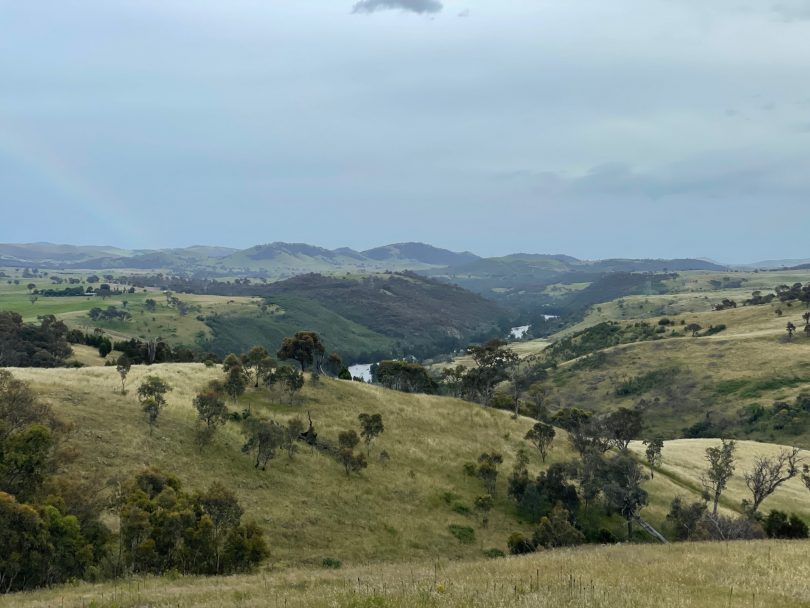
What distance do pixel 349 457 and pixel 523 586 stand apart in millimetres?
34703

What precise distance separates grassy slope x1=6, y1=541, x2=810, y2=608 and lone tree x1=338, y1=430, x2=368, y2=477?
1052 inches

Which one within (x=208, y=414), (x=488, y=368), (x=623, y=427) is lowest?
(x=623, y=427)

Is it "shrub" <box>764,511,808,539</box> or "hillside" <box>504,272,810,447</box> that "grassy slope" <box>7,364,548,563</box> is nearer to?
"shrub" <box>764,511,808,539</box>

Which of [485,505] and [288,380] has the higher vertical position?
[288,380]

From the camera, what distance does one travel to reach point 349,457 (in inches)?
1896

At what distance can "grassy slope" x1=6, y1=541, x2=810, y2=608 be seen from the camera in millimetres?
13273

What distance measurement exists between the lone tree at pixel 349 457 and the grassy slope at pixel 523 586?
26715 millimetres

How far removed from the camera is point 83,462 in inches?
1324

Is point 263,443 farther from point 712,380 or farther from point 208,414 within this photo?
point 712,380

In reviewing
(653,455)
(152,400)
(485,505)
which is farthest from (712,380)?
(152,400)

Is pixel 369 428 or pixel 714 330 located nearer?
pixel 369 428

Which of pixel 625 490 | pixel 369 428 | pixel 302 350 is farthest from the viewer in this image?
pixel 302 350

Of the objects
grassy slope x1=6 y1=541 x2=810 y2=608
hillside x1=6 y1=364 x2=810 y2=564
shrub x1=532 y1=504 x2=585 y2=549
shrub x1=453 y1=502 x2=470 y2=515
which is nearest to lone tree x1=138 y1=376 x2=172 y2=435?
hillside x1=6 y1=364 x2=810 y2=564

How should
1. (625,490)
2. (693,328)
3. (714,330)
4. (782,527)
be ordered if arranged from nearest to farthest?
(782,527) < (625,490) < (714,330) < (693,328)
